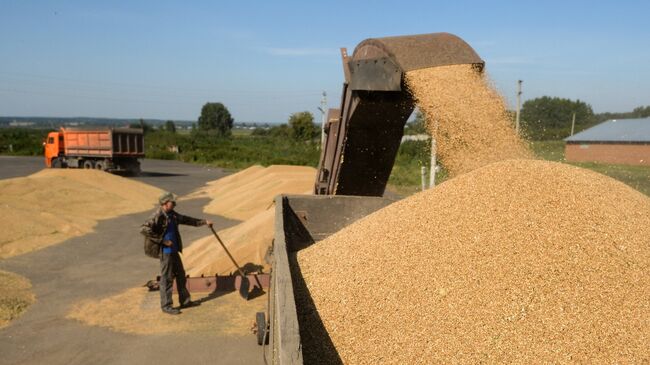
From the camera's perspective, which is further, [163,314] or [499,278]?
[163,314]

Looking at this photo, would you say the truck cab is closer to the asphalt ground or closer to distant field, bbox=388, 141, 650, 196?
the asphalt ground

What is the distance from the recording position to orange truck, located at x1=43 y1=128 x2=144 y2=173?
22.8 meters

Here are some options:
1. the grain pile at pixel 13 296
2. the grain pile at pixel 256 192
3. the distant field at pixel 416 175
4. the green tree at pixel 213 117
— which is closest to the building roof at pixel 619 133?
the distant field at pixel 416 175

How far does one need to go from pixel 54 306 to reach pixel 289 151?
3342 centimetres

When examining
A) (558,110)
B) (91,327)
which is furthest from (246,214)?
(558,110)

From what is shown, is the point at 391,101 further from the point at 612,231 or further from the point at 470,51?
the point at 612,231

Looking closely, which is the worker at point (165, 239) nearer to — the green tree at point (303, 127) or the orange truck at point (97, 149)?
the orange truck at point (97, 149)

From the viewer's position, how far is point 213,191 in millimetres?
18406

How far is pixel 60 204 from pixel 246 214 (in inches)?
194

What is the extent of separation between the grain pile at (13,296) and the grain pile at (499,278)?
428 cm

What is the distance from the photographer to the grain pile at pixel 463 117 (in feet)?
14.9

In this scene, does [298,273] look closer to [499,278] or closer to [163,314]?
[499,278]

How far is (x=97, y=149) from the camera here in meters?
22.9

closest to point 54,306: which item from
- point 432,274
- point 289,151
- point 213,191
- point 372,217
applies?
point 372,217
